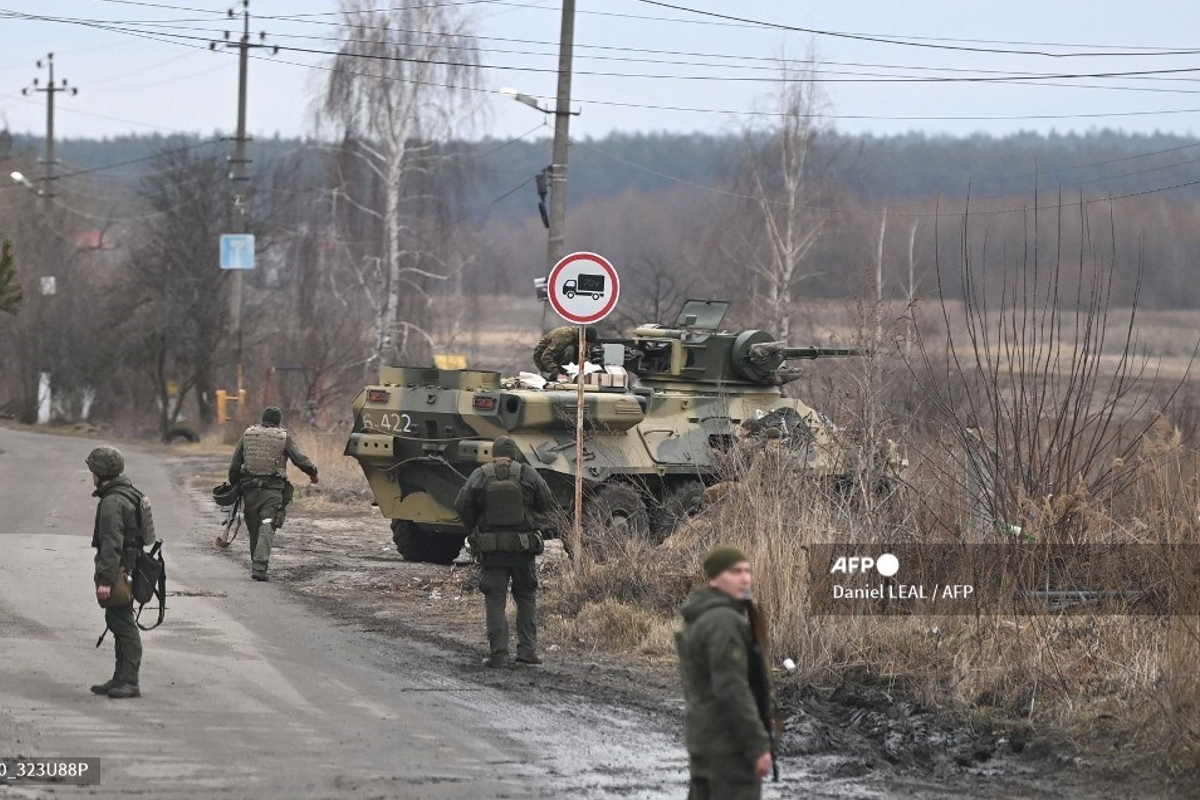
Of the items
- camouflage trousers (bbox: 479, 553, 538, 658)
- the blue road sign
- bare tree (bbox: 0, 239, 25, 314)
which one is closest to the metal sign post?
camouflage trousers (bbox: 479, 553, 538, 658)

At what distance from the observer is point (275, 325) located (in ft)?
177

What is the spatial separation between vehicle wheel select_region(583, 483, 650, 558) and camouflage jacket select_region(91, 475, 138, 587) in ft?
16.6

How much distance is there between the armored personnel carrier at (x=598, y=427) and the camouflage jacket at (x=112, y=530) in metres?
5.80

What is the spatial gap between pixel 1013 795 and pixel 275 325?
154ft

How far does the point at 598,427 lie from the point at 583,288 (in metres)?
2.99

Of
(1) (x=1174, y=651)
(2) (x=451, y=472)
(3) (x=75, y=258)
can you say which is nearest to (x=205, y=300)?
(3) (x=75, y=258)

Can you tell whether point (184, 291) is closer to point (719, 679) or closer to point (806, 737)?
point (806, 737)

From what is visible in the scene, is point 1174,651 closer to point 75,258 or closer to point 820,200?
point 820,200

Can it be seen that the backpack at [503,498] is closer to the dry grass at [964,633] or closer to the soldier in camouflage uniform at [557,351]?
the dry grass at [964,633]

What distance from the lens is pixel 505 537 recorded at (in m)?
12.6

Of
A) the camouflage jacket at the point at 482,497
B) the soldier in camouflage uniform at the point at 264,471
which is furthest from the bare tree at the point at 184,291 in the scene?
the camouflage jacket at the point at 482,497

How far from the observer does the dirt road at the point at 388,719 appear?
859cm

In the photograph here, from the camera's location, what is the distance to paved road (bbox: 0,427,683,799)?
27.8 feet

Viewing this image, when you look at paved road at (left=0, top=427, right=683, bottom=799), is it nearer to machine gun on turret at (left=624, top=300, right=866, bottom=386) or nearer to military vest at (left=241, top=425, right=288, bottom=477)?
military vest at (left=241, top=425, right=288, bottom=477)
